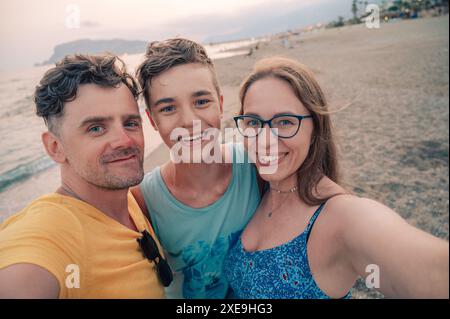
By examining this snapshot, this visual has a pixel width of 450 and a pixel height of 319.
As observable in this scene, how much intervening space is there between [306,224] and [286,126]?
646 millimetres

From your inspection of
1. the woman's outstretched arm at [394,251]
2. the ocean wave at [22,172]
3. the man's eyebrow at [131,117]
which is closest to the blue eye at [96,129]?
the man's eyebrow at [131,117]

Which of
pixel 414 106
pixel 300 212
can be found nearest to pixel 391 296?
pixel 300 212

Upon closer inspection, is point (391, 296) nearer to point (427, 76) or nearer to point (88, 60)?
point (88, 60)

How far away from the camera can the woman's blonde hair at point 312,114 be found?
1.99 metres

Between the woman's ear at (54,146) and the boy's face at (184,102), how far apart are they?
2.27 ft

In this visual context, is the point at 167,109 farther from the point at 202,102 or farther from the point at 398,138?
the point at 398,138

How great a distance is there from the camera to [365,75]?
14664 millimetres

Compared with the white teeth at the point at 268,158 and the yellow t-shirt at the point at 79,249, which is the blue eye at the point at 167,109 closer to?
the white teeth at the point at 268,158

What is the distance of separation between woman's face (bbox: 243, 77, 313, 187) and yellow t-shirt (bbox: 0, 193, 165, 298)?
1.03m

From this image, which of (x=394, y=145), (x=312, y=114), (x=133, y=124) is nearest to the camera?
(x=312, y=114)

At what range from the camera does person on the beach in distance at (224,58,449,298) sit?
51.6 inches

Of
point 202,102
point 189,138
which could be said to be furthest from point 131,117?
point 202,102

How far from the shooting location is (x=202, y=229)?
7.65ft

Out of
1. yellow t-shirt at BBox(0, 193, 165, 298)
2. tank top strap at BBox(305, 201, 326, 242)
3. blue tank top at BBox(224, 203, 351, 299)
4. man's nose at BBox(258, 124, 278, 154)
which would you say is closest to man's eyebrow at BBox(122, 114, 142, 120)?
yellow t-shirt at BBox(0, 193, 165, 298)
